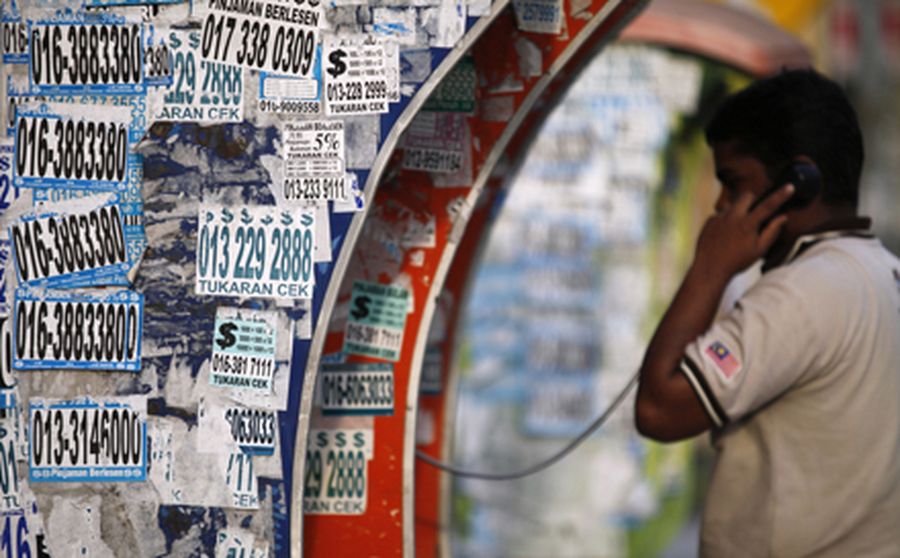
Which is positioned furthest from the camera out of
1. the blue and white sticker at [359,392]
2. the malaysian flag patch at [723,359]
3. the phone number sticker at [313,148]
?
the blue and white sticker at [359,392]

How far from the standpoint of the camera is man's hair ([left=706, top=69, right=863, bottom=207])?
2.70 m

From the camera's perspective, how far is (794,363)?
2469 millimetres

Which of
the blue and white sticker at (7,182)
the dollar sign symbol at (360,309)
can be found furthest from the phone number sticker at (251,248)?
the dollar sign symbol at (360,309)

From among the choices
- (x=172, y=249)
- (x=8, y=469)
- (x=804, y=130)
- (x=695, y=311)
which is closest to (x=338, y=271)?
(x=172, y=249)

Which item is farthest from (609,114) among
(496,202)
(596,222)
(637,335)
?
(496,202)

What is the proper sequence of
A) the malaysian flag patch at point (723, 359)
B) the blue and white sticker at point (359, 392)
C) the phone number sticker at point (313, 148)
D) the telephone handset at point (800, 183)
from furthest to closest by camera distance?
1. the blue and white sticker at point (359, 392)
2. the telephone handset at point (800, 183)
3. the malaysian flag patch at point (723, 359)
4. the phone number sticker at point (313, 148)

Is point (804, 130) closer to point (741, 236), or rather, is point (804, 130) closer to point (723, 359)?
point (741, 236)

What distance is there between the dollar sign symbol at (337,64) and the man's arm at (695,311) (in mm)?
943

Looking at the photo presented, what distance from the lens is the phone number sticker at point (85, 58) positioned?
2264 millimetres

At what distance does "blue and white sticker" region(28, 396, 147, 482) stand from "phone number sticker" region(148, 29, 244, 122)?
0.56 m

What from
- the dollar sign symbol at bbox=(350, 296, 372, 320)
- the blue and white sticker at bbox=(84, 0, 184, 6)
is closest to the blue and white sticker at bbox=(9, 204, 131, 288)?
the blue and white sticker at bbox=(84, 0, 184, 6)

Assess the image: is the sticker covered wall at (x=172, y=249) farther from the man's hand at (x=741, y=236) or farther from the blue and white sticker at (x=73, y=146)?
the man's hand at (x=741, y=236)

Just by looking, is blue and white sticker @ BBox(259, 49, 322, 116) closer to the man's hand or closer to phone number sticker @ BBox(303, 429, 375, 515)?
phone number sticker @ BBox(303, 429, 375, 515)

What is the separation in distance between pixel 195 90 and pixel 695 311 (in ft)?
3.89
